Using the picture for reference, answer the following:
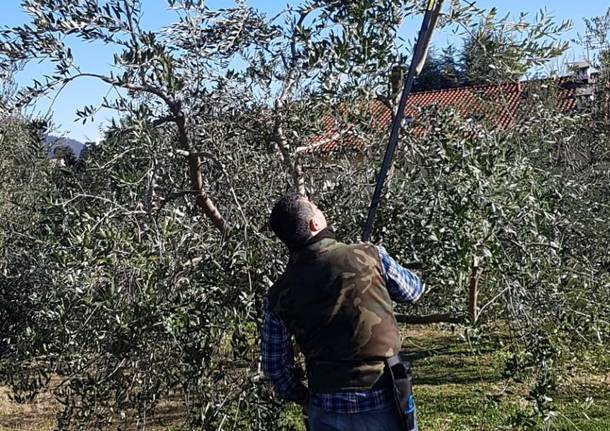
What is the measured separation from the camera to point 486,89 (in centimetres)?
448

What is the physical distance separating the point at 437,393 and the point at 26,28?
6.87 metres

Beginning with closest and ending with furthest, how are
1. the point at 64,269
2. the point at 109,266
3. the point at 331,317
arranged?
1. the point at 331,317
2. the point at 109,266
3. the point at 64,269

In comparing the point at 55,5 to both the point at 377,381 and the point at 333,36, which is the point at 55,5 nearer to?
the point at 333,36

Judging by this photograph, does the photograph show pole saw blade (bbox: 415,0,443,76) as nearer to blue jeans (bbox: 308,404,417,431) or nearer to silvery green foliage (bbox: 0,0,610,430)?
silvery green foliage (bbox: 0,0,610,430)

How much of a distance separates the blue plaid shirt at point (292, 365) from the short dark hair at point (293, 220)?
30 centimetres

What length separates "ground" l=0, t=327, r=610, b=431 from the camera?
7242 mm

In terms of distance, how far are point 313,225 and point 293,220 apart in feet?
0.26

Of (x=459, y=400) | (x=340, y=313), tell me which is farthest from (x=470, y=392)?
(x=340, y=313)

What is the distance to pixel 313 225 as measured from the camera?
117 inches

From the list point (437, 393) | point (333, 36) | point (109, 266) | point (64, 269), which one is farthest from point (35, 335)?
point (437, 393)

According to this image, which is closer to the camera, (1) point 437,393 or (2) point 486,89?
(2) point 486,89

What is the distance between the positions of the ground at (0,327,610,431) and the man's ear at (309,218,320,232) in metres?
3.47

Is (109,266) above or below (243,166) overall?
below

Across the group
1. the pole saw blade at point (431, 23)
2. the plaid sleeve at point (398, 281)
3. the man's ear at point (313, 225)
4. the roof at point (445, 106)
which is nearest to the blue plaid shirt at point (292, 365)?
the plaid sleeve at point (398, 281)
